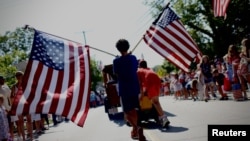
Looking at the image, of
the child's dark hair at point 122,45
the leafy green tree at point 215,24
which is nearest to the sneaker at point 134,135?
the child's dark hair at point 122,45

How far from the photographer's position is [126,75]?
6.63 m

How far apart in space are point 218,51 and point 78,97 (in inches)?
1638

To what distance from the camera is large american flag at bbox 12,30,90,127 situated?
17.4 ft

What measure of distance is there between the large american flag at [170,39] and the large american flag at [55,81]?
2.35m

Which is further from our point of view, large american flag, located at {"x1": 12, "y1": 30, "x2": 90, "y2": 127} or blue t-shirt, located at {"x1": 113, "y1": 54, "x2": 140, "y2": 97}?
blue t-shirt, located at {"x1": 113, "y1": 54, "x2": 140, "y2": 97}

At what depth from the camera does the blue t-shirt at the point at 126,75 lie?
6.58 metres

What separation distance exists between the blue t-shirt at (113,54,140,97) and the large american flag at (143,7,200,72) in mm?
1339

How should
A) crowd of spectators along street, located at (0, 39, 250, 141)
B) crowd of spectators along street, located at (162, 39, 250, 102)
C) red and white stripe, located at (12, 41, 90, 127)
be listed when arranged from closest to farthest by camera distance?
red and white stripe, located at (12, 41, 90, 127)
crowd of spectators along street, located at (0, 39, 250, 141)
crowd of spectators along street, located at (162, 39, 250, 102)

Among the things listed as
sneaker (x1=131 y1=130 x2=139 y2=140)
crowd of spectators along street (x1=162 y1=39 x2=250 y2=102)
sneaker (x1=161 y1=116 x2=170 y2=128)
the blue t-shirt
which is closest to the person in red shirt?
sneaker (x1=161 y1=116 x2=170 y2=128)

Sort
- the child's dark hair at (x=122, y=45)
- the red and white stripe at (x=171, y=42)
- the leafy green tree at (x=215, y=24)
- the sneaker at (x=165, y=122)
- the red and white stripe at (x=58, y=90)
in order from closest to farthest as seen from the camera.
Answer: the red and white stripe at (x=58, y=90) < the child's dark hair at (x=122, y=45) < the red and white stripe at (x=171, y=42) < the sneaker at (x=165, y=122) < the leafy green tree at (x=215, y=24)

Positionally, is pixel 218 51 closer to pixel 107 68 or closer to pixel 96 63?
pixel 107 68

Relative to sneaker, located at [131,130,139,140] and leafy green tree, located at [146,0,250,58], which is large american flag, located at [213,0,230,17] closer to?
sneaker, located at [131,130,139,140]

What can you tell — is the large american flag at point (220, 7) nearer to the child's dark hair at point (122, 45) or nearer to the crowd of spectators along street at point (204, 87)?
the child's dark hair at point (122, 45)

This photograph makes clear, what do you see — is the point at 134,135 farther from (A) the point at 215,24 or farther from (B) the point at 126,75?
(A) the point at 215,24
